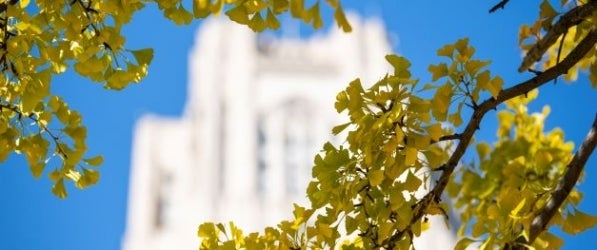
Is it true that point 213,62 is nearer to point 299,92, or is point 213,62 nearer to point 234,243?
point 299,92

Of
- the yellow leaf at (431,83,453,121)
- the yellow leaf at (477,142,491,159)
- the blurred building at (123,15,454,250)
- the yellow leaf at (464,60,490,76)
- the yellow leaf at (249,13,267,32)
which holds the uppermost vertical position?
the blurred building at (123,15,454,250)

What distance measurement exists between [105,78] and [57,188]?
1.37 ft

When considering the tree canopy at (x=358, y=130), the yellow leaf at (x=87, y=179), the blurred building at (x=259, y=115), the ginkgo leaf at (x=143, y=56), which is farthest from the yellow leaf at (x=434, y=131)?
the blurred building at (x=259, y=115)

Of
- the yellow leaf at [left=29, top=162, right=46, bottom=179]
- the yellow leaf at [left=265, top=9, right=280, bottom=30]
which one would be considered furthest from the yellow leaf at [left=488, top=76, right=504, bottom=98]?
the yellow leaf at [left=29, top=162, right=46, bottom=179]

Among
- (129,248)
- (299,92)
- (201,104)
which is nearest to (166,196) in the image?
(129,248)

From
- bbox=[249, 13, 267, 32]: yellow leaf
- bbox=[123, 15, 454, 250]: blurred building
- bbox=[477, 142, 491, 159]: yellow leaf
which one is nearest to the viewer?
bbox=[249, 13, 267, 32]: yellow leaf

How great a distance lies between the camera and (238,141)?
36.3 metres

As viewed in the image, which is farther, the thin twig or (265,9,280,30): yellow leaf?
the thin twig

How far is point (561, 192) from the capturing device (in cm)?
224

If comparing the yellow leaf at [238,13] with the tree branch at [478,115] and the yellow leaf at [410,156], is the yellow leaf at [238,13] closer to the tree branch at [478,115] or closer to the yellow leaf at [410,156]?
the yellow leaf at [410,156]

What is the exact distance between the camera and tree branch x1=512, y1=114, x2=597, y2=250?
2.16 metres

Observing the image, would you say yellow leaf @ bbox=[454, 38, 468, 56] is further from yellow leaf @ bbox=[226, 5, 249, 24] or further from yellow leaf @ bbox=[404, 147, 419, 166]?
yellow leaf @ bbox=[226, 5, 249, 24]

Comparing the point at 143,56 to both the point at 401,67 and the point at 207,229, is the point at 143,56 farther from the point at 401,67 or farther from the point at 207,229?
the point at 401,67

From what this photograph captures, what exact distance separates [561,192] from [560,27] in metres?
0.57
